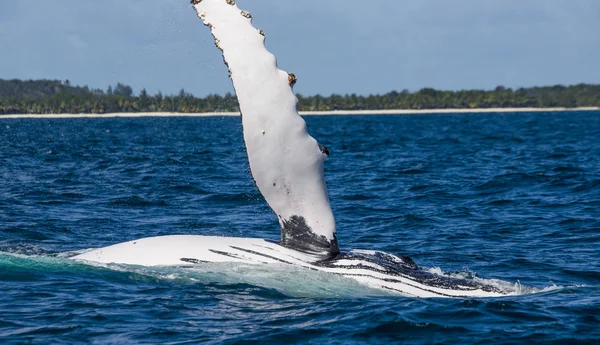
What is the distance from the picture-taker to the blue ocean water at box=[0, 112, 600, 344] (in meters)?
8.55

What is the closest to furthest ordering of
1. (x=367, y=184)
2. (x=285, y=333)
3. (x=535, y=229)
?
1. (x=285, y=333)
2. (x=535, y=229)
3. (x=367, y=184)

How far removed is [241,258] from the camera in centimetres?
995

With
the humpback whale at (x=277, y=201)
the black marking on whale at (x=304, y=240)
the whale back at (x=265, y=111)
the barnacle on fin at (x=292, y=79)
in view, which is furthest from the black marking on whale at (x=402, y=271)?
Result: the barnacle on fin at (x=292, y=79)

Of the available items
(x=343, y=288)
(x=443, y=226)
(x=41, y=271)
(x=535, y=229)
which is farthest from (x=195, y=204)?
(x=343, y=288)

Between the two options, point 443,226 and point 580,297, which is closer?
point 580,297

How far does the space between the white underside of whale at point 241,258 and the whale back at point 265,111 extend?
75cm

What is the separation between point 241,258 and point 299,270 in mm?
702

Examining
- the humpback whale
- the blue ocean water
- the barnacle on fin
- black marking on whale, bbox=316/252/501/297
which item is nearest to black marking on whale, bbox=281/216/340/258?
the humpback whale

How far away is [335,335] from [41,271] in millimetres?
3980

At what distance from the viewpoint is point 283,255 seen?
983cm

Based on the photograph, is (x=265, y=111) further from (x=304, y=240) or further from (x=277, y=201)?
(x=304, y=240)

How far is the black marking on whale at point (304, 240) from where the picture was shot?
9.79m

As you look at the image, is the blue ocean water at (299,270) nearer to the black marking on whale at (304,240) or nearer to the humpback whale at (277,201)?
the humpback whale at (277,201)

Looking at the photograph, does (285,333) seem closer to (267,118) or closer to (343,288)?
(343,288)
